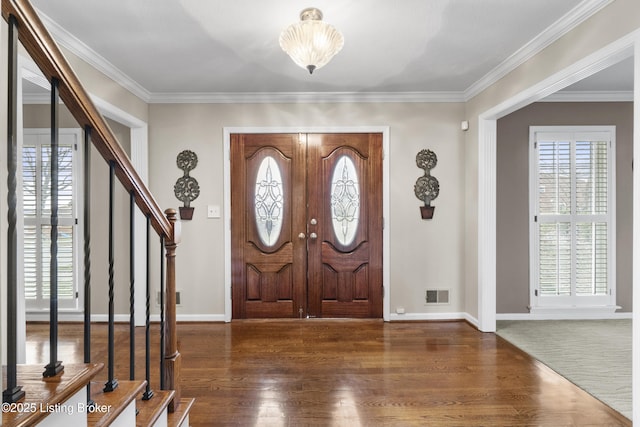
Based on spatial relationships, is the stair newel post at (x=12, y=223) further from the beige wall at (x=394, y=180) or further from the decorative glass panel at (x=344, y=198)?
the decorative glass panel at (x=344, y=198)

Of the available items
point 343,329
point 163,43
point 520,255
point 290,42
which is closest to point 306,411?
Result: point 343,329

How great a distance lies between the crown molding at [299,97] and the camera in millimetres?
4219

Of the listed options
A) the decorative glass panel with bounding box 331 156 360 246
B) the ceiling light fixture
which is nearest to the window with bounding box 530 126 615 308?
the decorative glass panel with bounding box 331 156 360 246

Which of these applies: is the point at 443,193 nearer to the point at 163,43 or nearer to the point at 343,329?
the point at 343,329

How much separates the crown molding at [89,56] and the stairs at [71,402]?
2249 millimetres

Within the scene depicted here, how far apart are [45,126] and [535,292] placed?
571 cm

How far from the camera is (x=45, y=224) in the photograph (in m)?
4.29

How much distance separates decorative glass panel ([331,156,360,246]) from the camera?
433 cm

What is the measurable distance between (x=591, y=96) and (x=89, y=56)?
4.93 m

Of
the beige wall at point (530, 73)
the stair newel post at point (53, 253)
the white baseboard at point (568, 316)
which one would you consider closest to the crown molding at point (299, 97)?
the beige wall at point (530, 73)

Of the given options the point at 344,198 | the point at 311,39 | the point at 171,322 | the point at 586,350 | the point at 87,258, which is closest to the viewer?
the point at 87,258

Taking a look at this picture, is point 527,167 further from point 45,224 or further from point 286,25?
point 45,224

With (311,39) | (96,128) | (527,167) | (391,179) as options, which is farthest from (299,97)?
(96,128)

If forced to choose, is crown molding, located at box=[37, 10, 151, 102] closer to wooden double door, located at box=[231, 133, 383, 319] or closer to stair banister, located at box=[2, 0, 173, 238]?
wooden double door, located at box=[231, 133, 383, 319]
